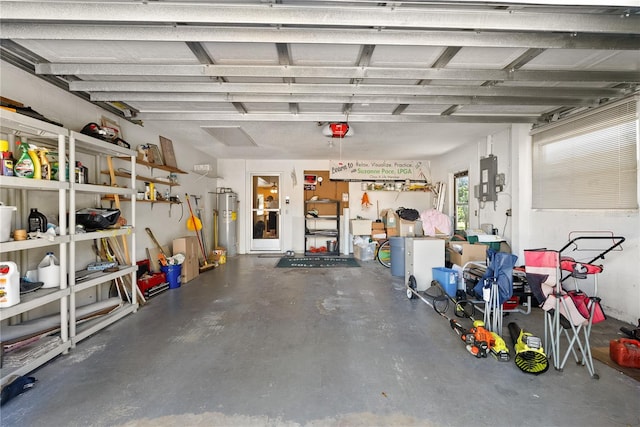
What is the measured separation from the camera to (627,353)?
6.64ft

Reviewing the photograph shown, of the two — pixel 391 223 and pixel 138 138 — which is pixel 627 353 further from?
pixel 138 138

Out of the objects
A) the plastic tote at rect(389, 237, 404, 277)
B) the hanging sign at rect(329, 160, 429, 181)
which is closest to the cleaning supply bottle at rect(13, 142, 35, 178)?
the plastic tote at rect(389, 237, 404, 277)

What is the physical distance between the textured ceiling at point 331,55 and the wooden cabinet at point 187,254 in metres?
2.10

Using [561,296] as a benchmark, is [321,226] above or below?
above

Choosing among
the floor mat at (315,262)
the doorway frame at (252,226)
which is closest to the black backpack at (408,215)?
the floor mat at (315,262)

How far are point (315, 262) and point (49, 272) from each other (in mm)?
4500

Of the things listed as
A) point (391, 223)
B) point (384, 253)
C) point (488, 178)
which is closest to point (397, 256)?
point (384, 253)

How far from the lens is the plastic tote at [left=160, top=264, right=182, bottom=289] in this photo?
13.4 feet

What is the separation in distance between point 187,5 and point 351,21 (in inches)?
42.0

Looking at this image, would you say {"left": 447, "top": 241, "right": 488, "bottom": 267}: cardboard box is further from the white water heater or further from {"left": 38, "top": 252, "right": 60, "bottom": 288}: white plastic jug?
the white water heater

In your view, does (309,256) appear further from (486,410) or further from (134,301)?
(486,410)

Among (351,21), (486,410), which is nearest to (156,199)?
(351,21)

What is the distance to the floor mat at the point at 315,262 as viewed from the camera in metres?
5.72

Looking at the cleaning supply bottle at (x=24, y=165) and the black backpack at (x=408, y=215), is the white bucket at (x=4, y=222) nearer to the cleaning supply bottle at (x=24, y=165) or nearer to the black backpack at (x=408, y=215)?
the cleaning supply bottle at (x=24, y=165)
